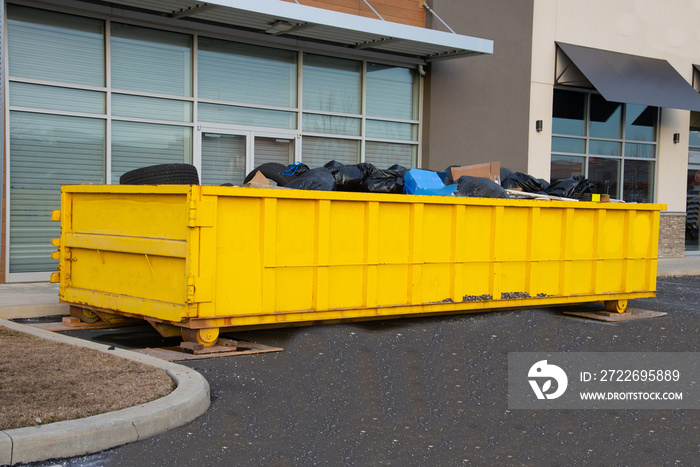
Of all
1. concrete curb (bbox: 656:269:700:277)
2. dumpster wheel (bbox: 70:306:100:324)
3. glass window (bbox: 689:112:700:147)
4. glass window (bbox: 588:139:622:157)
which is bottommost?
concrete curb (bbox: 656:269:700:277)

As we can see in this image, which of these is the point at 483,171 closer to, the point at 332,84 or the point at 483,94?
the point at 332,84

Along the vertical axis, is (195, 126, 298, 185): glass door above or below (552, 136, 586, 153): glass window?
below

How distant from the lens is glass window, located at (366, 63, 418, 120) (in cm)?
1530

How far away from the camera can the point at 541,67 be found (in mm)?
16453

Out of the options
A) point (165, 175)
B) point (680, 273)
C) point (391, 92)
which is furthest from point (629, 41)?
point (165, 175)

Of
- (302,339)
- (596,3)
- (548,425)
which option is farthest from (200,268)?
(596,3)

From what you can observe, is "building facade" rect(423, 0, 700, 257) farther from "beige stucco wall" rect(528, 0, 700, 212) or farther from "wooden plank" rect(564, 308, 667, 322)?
"wooden plank" rect(564, 308, 667, 322)

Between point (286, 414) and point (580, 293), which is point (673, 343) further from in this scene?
point (286, 414)

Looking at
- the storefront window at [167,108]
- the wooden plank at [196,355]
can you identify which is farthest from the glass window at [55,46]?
the wooden plank at [196,355]

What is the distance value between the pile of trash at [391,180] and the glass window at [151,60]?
3.91 meters

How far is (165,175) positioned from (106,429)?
4019 millimetres

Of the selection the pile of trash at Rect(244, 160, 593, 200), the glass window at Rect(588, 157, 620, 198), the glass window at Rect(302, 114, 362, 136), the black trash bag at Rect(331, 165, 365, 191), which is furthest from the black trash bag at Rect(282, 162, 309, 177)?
the glass window at Rect(588, 157, 620, 198)

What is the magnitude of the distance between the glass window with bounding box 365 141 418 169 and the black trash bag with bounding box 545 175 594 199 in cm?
529

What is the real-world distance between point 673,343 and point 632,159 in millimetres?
11951
